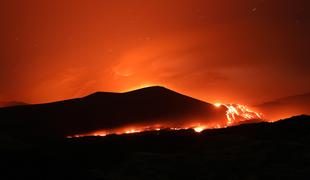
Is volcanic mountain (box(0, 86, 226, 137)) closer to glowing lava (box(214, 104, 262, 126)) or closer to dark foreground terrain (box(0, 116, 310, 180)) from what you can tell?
glowing lava (box(214, 104, 262, 126))

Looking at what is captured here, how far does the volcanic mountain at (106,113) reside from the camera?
2953 inches

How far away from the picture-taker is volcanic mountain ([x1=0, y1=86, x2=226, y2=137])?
2953 inches

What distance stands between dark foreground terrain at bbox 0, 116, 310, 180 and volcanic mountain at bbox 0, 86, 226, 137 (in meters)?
36.8

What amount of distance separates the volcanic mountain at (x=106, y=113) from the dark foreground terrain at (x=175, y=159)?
36.8 m

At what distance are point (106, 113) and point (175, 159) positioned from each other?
55853 millimetres

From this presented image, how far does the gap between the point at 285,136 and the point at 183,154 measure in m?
9.67

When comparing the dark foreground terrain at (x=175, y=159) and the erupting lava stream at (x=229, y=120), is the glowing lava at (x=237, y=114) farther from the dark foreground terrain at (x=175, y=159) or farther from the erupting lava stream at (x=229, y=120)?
the dark foreground terrain at (x=175, y=159)

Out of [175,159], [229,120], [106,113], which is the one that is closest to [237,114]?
[229,120]

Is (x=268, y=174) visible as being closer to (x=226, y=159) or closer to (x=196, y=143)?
(x=226, y=159)

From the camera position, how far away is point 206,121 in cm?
7831

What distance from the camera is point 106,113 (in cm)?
8256

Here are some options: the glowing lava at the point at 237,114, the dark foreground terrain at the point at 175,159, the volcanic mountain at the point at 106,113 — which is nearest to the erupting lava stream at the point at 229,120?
the glowing lava at the point at 237,114

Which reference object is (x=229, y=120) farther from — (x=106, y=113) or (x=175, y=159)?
(x=175, y=159)

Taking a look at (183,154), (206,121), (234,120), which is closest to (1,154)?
(183,154)
